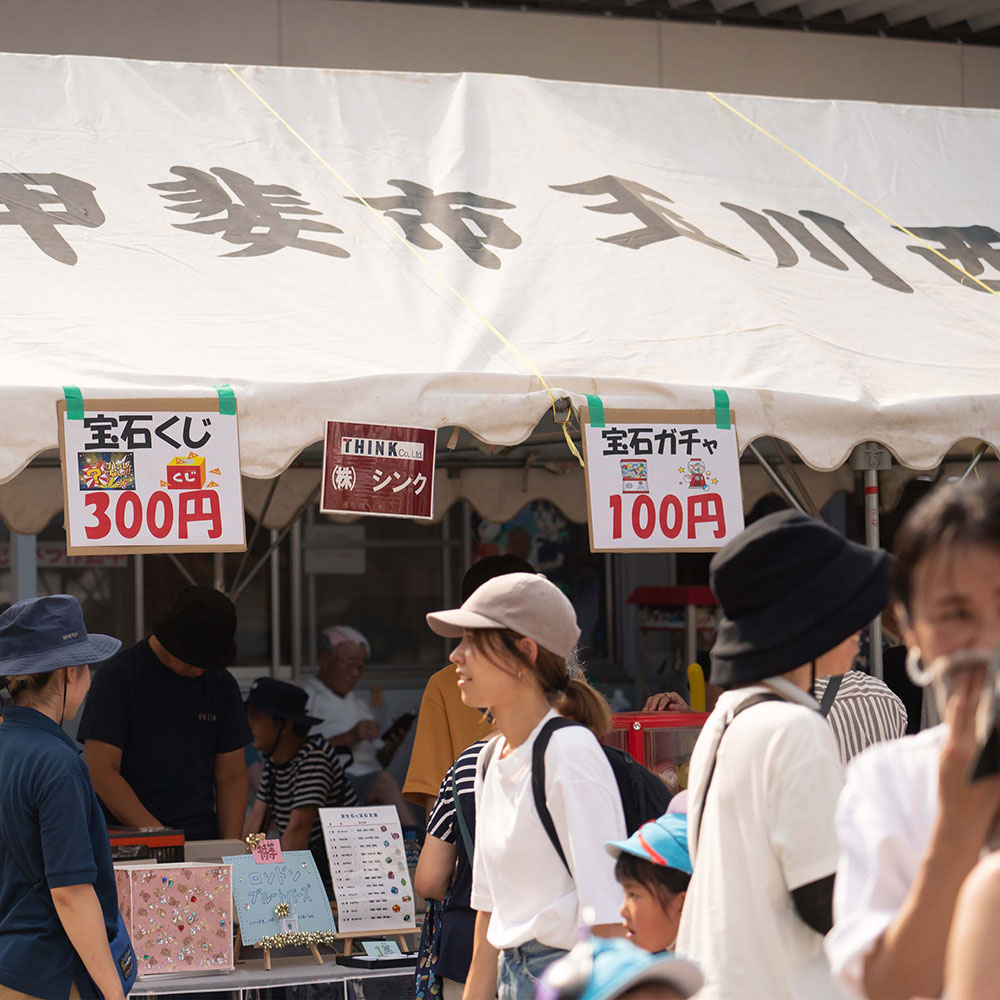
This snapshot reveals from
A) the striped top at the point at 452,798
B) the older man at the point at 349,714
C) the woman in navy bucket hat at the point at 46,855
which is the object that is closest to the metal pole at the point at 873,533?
the striped top at the point at 452,798

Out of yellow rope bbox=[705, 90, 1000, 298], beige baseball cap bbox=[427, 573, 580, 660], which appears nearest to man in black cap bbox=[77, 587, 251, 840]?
beige baseball cap bbox=[427, 573, 580, 660]

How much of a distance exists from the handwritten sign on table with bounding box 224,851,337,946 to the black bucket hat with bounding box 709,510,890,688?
8.47 ft

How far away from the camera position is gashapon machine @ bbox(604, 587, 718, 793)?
447 centimetres

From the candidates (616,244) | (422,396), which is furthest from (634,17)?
(422,396)

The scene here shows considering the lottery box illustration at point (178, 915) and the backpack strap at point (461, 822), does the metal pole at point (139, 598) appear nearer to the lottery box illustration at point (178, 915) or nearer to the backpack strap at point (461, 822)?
the lottery box illustration at point (178, 915)

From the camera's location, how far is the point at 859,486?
8500mm

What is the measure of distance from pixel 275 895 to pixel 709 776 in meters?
2.55

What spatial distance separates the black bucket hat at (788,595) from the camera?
82.6 inches

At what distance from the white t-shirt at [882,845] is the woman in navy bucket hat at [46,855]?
2185mm

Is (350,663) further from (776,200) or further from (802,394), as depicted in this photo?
(802,394)

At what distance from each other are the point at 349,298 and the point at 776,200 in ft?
7.39

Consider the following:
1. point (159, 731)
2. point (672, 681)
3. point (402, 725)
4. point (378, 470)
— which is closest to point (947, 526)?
point (378, 470)

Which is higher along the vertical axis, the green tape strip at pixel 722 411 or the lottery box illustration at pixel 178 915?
the green tape strip at pixel 722 411

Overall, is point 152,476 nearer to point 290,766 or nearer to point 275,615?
point 290,766
